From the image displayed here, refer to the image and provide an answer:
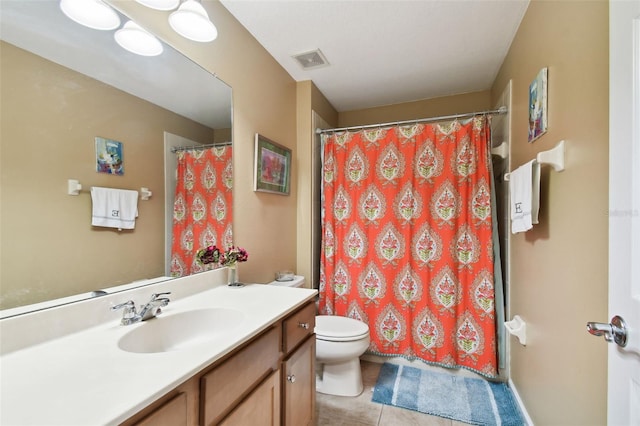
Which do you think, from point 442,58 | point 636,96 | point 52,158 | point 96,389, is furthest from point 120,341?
point 442,58

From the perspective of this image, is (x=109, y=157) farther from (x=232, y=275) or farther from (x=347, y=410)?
(x=347, y=410)

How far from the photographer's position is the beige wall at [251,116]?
1484mm

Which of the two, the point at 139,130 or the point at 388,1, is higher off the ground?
the point at 388,1

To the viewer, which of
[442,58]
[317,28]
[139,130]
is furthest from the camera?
[442,58]

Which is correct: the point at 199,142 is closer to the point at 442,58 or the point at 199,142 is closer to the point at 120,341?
the point at 120,341

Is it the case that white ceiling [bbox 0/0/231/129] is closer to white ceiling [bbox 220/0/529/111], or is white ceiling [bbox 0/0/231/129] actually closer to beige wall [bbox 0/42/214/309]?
beige wall [bbox 0/42/214/309]

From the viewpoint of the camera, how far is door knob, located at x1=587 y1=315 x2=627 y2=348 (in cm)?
60

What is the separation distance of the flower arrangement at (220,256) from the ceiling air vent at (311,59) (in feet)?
4.87

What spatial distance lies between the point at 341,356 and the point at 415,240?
1.00 meters

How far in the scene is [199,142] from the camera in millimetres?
1396

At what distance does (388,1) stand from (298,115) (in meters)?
1.10

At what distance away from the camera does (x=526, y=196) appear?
127cm

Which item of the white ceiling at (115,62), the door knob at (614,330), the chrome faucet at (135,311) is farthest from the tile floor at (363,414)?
the white ceiling at (115,62)

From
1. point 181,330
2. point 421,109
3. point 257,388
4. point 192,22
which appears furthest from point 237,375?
point 421,109
